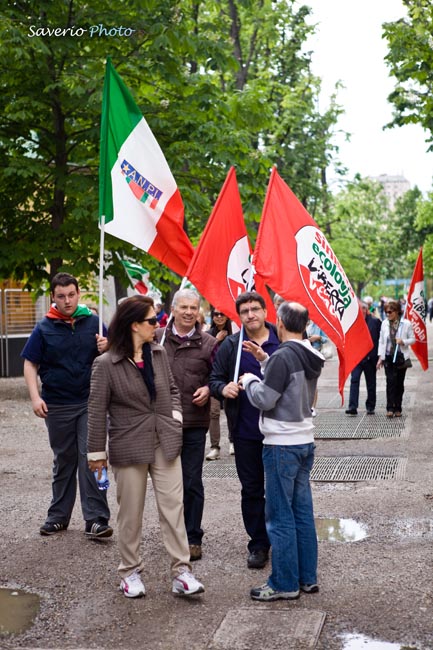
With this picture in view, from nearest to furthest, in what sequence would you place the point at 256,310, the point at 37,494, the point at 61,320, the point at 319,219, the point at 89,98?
the point at 256,310 < the point at 61,320 < the point at 37,494 < the point at 89,98 < the point at 319,219

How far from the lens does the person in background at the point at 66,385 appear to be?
301 inches

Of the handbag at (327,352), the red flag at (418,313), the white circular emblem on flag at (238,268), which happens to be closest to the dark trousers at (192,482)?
the white circular emblem on flag at (238,268)

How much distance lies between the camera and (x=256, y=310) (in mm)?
6648

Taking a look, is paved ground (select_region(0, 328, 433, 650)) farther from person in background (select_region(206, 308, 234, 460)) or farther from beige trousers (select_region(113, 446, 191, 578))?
person in background (select_region(206, 308, 234, 460))

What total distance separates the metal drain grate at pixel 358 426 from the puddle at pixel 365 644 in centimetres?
780

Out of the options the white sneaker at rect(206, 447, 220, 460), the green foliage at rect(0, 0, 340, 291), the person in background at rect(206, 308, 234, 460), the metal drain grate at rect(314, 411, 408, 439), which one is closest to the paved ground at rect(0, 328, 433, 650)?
the white sneaker at rect(206, 447, 220, 460)

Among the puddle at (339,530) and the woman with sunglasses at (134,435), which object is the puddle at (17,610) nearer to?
the woman with sunglasses at (134,435)

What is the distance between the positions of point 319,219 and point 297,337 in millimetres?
41102

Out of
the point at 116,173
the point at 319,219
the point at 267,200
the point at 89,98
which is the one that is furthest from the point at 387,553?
the point at 319,219

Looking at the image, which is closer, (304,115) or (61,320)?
(61,320)

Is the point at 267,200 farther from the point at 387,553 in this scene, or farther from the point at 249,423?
the point at 387,553

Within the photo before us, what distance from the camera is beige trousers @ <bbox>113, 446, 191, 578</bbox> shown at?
6.05m

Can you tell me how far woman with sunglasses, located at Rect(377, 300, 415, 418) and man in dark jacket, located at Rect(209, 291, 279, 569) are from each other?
8523mm

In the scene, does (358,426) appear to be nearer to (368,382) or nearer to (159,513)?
(368,382)
